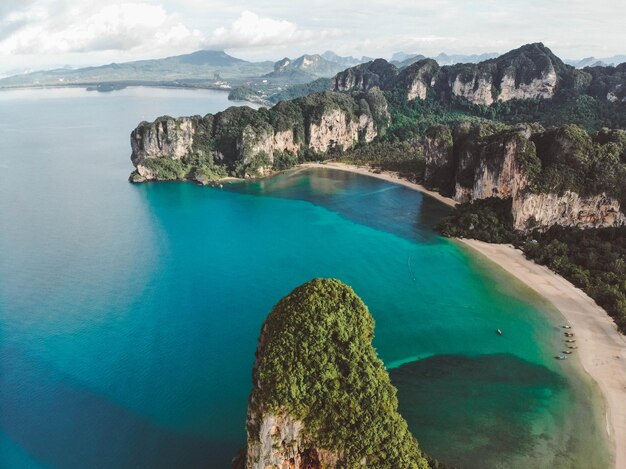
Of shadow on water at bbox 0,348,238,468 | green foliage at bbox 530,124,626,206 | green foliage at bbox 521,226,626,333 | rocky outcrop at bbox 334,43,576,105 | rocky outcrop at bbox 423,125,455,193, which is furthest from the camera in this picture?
rocky outcrop at bbox 334,43,576,105

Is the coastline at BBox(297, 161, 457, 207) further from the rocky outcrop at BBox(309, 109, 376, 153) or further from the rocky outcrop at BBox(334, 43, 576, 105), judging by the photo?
the rocky outcrop at BBox(334, 43, 576, 105)

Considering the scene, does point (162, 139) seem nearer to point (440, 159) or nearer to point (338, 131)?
point (338, 131)

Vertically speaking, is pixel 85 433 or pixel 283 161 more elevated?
pixel 283 161

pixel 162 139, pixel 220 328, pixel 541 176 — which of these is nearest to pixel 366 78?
pixel 162 139

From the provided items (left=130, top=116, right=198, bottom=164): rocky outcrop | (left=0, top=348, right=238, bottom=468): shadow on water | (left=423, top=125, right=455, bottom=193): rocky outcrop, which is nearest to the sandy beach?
(left=423, top=125, right=455, bottom=193): rocky outcrop

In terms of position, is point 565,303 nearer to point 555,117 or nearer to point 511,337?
point 511,337
